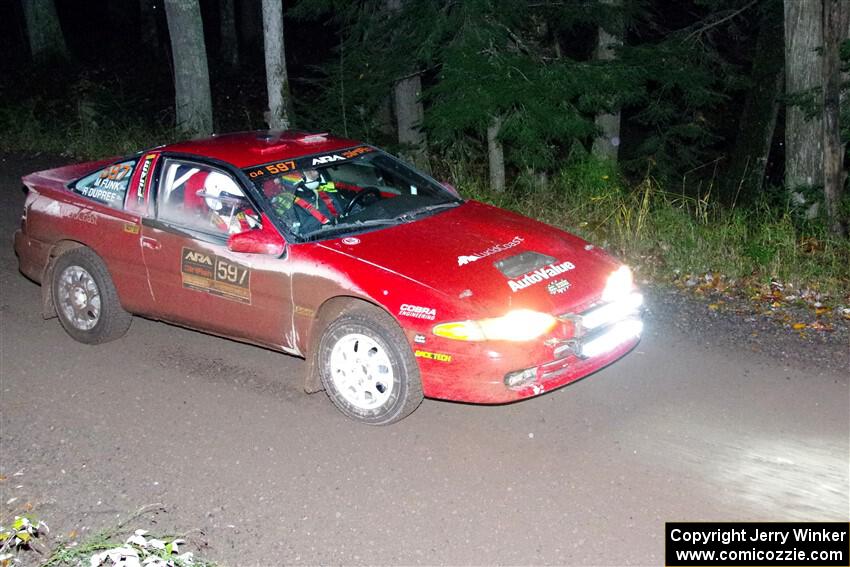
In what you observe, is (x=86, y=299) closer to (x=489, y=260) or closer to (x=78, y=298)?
(x=78, y=298)

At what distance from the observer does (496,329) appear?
5.67 metres

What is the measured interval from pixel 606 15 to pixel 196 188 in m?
6.91

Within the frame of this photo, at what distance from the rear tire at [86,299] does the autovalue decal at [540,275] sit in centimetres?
322

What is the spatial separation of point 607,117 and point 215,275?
883 cm

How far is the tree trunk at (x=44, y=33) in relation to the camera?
73.9ft

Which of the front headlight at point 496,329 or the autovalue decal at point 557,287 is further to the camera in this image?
the autovalue decal at point 557,287

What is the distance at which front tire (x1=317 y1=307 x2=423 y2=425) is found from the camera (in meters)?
5.80

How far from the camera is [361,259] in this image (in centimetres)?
612

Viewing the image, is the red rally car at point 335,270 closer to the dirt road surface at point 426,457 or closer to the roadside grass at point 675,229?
the dirt road surface at point 426,457

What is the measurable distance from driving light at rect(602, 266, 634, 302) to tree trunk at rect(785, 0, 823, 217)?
516 cm

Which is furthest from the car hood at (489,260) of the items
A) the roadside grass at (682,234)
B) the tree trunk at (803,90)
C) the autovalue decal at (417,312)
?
the tree trunk at (803,90)

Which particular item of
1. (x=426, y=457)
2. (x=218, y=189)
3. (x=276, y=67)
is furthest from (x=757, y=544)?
(x=276, y=67)

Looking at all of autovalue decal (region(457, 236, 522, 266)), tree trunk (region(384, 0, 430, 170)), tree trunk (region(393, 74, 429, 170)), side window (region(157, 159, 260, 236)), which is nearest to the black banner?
autovalue decal (region(457, 236, 522, 266))

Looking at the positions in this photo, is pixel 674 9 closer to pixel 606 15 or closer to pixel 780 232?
pixel 606 15
